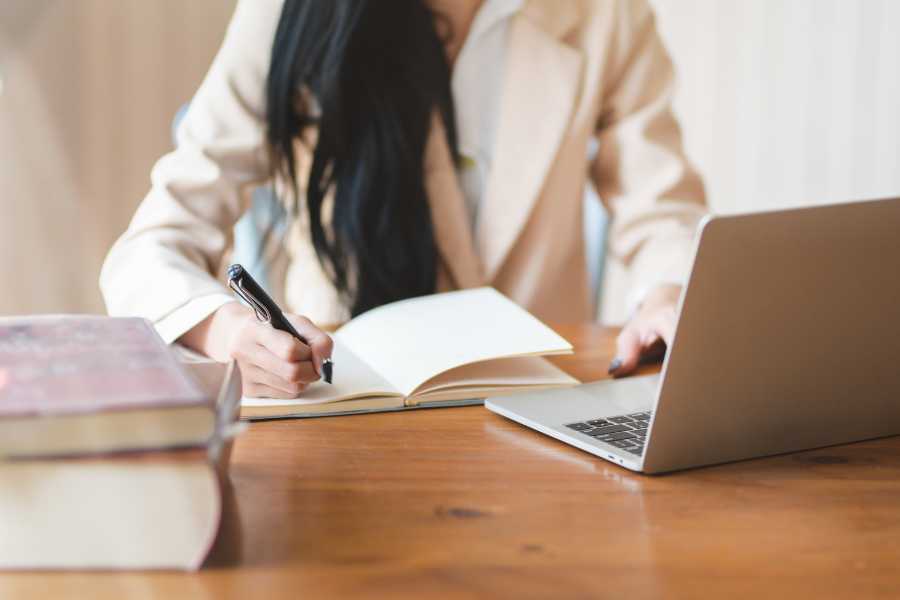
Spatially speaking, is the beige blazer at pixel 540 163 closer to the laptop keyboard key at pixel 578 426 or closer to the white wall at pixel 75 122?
the white wall at pixel 75 122

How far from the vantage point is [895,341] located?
0.65 metres

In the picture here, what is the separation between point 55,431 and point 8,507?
0.14 ft

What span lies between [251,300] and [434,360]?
6.5 inches

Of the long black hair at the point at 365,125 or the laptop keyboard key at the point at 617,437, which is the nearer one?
the laptop keyboard key at the point at 617,437

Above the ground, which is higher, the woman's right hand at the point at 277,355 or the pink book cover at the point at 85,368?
the pink book cover at the point at 85,368

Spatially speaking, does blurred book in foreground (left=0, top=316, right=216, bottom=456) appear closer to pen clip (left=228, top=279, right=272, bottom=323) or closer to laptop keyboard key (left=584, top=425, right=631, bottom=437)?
pen clip (left=228, top=279, right=272, bottom=323)

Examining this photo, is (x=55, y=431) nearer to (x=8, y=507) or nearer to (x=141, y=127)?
(x=8, y=507)

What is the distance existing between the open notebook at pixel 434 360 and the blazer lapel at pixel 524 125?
1.25ft

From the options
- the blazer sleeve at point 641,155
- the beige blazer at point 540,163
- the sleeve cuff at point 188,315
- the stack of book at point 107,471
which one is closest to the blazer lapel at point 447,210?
the beige blazer at point 540,163

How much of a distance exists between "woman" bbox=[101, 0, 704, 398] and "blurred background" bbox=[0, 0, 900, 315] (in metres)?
0.14

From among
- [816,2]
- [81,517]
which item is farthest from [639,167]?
[81,517]

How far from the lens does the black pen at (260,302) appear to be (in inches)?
26.8

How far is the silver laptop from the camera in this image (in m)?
0.55

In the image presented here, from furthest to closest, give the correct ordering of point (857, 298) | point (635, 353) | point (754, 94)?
point (754, 94) → point (635, 353) → point (857, 298)
